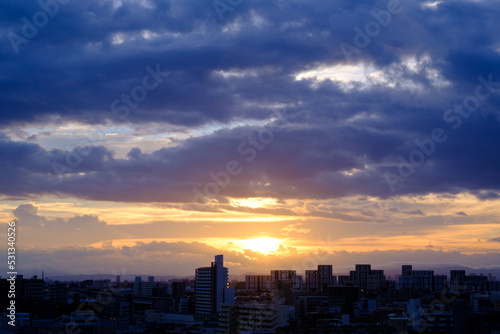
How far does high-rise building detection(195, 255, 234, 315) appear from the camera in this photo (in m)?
76.9

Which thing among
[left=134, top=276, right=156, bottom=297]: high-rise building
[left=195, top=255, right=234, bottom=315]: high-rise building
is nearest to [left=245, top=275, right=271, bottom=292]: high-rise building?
[left=134, top=276, right=156, bottom=297]: high-rise building

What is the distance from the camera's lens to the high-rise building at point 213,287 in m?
76.9

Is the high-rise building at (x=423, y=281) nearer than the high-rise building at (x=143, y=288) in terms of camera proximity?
Yes

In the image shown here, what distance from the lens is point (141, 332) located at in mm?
55938

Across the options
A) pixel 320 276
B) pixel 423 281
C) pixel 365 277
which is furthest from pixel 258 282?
pixel 423 281

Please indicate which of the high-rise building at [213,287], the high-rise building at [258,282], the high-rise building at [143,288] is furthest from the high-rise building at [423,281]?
the high-rise building at [213,287]

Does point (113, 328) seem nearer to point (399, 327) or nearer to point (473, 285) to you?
point (399, 327)

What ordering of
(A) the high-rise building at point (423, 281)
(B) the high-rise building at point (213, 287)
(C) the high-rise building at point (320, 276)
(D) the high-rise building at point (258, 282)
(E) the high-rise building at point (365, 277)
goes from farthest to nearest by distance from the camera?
(C) the high-rise building at point (320, 276), (D) the high-rise building at point (258, 282), (E) the high-rise building at point (365, 277), (A) the high-rise building at point (423, 281), (B) the high-rise building at point (213, 287)

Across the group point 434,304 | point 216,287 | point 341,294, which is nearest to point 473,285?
point 341,294

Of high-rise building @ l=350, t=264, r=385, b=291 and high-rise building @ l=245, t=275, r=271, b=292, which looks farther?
high-rise building @ l=245, t=275, r=271, b=292

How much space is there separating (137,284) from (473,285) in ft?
239

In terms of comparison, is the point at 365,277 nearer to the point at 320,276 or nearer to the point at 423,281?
the point at 320,276

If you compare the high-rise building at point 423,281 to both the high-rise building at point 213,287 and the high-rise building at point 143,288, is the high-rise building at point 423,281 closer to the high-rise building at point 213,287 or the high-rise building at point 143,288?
the high-rise building at point 143,288

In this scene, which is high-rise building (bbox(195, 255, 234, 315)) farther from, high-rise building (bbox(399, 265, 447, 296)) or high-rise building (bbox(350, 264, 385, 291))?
high-rise building (bbox(350, 264, 385, 291))
